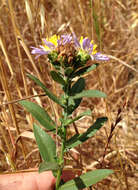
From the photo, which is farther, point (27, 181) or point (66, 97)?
point (27, 181)

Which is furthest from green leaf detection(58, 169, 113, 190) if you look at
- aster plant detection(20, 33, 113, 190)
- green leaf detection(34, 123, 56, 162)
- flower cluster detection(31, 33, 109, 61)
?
flower cluster detection(31, 33, 109, 61)

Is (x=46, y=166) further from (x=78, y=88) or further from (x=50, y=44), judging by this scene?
(x=50, y=44)

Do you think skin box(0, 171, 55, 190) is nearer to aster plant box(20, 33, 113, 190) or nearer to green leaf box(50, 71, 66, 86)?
aster plant box(20, 33, 113, 190)

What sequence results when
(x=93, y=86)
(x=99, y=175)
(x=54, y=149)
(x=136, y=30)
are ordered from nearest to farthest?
(x=99, y=175)
(x=54, y=149)
(x=93, y=86)
(x=136, y=30)

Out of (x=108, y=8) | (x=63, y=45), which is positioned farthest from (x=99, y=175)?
(x=108, y=8)

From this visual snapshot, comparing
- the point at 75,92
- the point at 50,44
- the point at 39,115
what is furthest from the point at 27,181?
the point at 50,44

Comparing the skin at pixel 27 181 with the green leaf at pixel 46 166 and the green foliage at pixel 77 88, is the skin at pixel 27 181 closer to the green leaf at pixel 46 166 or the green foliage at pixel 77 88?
the green leaf at pixel 46 166

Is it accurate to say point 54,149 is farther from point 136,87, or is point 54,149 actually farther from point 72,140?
point 136,87
